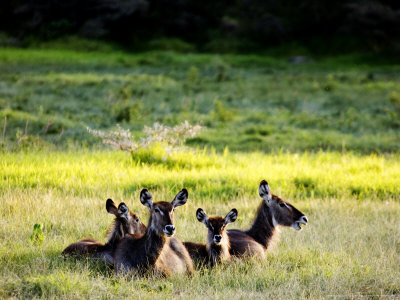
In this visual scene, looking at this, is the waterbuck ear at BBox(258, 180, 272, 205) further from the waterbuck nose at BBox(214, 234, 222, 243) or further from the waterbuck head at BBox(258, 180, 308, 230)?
the waterbuck nose at BBox(214, 234, 222, 243)

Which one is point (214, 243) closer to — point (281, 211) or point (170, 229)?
point (170, 229)

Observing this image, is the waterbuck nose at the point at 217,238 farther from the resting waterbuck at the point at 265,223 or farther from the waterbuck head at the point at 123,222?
the waterbuck head at the point at 123,222

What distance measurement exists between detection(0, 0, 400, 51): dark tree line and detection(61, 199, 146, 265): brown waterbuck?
45233 mm

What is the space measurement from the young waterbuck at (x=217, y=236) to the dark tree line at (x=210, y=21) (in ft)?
148

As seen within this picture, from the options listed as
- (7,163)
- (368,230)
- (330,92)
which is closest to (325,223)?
(368,230)

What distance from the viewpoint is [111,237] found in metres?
7.12

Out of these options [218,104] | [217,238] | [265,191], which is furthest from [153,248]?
[218,104]

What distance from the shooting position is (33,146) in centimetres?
1398

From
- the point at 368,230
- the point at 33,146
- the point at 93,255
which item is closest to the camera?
the point at 93,255

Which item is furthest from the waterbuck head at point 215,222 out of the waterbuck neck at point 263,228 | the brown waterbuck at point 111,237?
the waterbuck neck at point 263,228

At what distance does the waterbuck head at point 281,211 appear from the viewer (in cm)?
772

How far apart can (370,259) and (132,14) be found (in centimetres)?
5337

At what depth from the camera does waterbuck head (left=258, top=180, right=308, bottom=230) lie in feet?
25.3

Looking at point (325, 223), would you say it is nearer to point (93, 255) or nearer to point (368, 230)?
point (368, 230)
